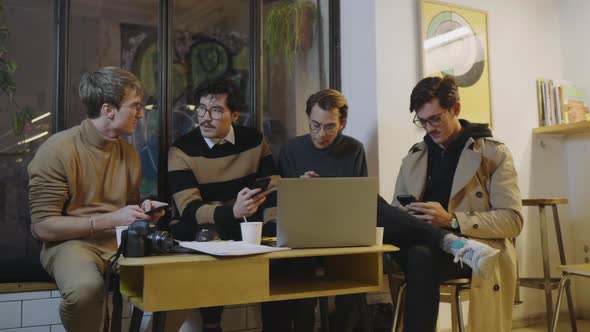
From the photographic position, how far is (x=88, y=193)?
6.98 ft

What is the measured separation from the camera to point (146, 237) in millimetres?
1552

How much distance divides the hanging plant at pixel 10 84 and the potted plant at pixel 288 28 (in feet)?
4.20

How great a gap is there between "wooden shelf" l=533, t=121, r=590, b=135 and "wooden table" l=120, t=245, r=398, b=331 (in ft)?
6.66

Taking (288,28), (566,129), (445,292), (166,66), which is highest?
(288,28)

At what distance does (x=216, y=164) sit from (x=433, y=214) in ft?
3.22

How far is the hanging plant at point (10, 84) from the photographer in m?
2.25

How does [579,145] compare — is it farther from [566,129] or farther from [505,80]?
[505,80]

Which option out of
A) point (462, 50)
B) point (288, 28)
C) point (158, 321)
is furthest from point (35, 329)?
point (462, 50)

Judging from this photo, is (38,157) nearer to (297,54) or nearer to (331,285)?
(331,285)

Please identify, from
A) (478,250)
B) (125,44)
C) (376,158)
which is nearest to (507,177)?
(478,250)

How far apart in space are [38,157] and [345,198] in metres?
1.21

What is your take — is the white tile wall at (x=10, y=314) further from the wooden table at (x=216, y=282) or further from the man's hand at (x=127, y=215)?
the wooden table at (x=216, y=282)

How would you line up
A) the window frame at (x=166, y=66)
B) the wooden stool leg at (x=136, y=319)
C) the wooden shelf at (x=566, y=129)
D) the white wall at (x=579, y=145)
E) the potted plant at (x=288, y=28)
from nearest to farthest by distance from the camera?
the wooden stool leg at (x=136, y=319)
the window frame at (x=166, y=66)
the potted plant at (x=288, y=28)
the wooden shelf at (x=566, y=129)
the white wall at (x=579, y=145)

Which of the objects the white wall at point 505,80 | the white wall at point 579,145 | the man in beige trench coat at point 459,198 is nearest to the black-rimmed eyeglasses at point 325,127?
the man in beige trench coat at point 459,198
